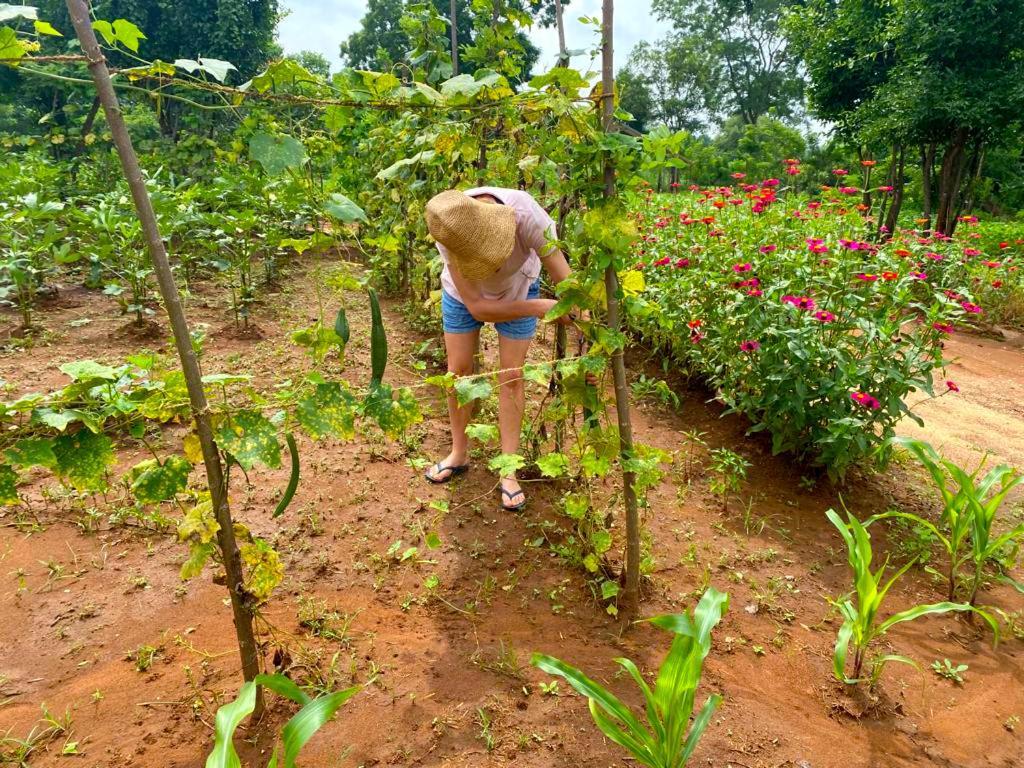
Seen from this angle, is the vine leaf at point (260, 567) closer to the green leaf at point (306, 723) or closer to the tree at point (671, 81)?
the green leaf at point (306, 723)

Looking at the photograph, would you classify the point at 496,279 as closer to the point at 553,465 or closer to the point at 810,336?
the point at 553,465

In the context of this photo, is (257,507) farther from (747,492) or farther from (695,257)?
(695,257)

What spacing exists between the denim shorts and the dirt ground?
706 millimetres

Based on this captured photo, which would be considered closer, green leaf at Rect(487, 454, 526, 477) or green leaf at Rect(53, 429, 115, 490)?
green leaf at Rect(53, 429, 115, 490)

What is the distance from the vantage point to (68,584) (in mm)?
2014

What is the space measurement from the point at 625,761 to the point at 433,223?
157 cm

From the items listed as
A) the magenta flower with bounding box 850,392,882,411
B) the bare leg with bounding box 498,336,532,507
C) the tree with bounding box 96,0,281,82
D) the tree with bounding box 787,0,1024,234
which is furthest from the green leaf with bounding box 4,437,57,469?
the tree with bounding box 96,0,281,82

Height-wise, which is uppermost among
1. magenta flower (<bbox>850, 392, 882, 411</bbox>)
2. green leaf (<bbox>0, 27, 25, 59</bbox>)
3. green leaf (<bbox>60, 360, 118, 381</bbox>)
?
green leaf (<bbox>0, 27, 25, 59</bbox>)

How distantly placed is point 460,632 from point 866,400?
73.4 inches

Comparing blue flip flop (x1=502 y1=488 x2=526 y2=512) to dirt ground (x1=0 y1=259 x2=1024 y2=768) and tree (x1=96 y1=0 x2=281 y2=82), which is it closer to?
dirt ground (x1=0 y1=259 x2=1024 y2=768)

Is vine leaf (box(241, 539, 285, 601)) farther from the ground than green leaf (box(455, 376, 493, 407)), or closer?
closer

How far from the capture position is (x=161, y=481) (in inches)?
49.5

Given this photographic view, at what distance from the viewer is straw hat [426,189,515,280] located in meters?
1.90

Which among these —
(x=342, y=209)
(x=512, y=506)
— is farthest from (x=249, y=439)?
(x=512, y=506)
